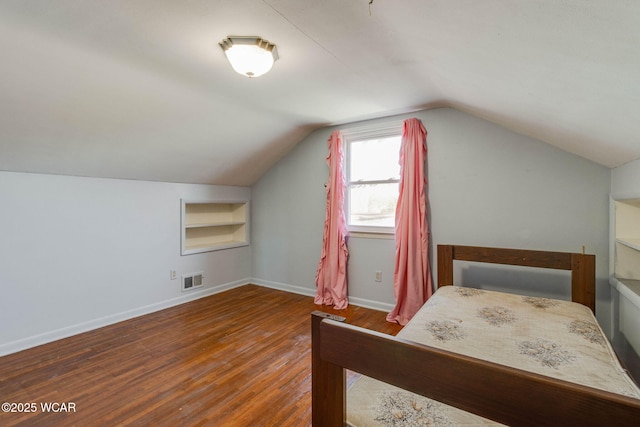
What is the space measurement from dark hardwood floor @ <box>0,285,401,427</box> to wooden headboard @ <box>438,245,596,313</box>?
2.83 feet

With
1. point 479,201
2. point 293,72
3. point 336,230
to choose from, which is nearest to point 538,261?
point 479,201

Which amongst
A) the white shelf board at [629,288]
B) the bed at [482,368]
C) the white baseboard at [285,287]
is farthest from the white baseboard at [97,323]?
the white shelf board at [629,288]

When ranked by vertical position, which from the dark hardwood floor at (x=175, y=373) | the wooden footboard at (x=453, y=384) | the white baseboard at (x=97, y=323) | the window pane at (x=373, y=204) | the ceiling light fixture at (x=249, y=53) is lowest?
the dark hardwood floor at (x=175, y=373)

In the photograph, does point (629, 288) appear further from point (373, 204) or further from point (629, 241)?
point (373, 204)

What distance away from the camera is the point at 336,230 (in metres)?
3.70

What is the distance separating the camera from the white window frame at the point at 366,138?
11.3 feet

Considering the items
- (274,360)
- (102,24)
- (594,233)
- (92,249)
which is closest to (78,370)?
(92,249)

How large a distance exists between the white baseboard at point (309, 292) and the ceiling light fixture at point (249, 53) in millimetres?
2742

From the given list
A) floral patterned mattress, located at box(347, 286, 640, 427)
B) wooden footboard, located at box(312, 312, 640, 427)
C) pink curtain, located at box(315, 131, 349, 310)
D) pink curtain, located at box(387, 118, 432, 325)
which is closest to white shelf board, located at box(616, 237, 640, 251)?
floral patterned mattress, located at box(347, 286, 640, 427)

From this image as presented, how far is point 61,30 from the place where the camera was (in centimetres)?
161

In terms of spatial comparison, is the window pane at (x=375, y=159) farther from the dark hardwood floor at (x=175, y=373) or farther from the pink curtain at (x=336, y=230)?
the dark hardwood floor at (x=175, y=373)

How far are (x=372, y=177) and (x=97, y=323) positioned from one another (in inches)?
130

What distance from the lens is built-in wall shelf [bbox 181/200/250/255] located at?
423cm

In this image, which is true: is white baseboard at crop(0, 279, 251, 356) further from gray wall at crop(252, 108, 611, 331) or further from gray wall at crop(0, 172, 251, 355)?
gray wall at crop(252, 108, 611, 331)
